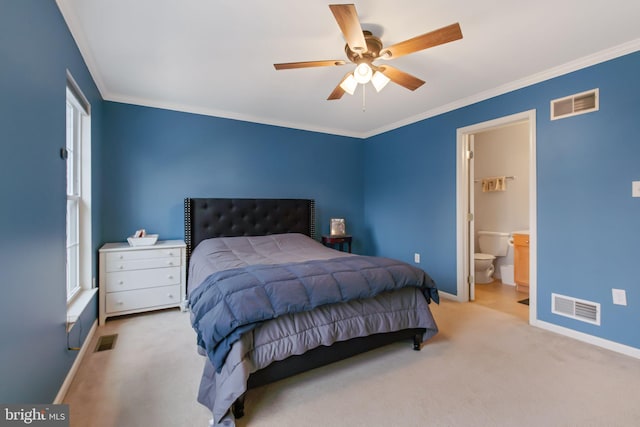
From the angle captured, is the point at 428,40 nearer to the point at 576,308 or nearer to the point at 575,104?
the point at 575,104

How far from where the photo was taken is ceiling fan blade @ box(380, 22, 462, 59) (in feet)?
5.24

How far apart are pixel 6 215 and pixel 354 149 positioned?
432 cm

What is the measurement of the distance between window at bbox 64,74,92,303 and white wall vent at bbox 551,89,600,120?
13.4ft

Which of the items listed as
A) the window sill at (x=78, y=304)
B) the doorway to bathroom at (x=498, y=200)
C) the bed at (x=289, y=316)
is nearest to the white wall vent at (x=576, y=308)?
the doorway to bathroom at (x=498, y=200)

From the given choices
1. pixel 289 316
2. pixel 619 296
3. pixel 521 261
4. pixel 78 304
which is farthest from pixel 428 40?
pixel 521 261

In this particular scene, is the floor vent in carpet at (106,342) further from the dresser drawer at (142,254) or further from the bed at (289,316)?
the bed at (289,316)

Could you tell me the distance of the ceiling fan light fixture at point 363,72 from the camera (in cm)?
203

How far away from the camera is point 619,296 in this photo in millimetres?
2295

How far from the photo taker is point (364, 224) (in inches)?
196

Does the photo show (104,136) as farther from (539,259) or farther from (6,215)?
(539,259)

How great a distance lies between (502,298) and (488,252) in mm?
1114

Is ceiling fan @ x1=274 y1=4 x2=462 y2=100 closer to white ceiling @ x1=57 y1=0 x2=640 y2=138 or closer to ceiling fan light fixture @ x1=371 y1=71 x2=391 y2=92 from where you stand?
ceiling fan light fixture @ x1=371 y1=71 x2=391 y2=92

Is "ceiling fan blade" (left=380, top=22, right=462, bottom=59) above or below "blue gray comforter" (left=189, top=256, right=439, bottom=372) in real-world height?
above

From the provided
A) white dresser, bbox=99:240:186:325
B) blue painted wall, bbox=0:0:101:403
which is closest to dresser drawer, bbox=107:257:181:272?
white dresser, bbox=99:240:186:325
